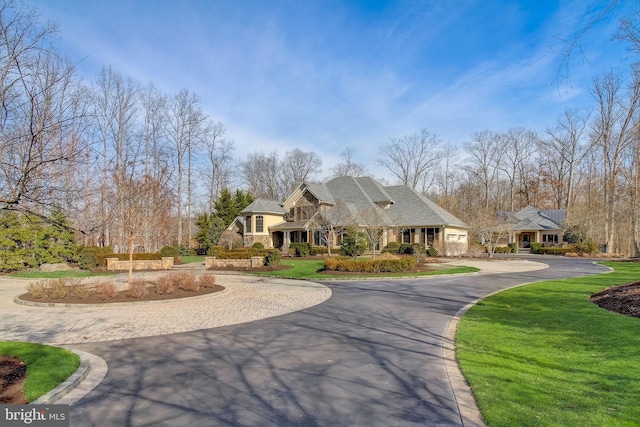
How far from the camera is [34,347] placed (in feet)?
21.4

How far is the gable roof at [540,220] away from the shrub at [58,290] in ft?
155

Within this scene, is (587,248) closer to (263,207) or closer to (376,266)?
(376,266)

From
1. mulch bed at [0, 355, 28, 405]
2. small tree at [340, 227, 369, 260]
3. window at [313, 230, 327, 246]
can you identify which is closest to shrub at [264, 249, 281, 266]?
small tree at [340, 227, 369, 260]

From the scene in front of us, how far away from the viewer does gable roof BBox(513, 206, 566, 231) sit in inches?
1849

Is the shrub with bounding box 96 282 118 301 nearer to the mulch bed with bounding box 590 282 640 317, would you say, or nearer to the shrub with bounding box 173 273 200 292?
the shrub with bounding box 173 273 200 292

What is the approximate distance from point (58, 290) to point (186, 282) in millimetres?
3850

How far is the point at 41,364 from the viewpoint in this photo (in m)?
5.61

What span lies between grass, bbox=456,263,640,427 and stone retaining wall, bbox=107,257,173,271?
20317 mm

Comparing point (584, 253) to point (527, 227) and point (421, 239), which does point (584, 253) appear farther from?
point (421, 239)

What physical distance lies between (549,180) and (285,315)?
62850 millimetres

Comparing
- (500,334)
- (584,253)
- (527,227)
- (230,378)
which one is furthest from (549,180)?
(230,378)

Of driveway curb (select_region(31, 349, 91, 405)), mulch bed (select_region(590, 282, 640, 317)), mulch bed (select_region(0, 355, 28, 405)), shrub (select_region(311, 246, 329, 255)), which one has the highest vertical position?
shrub (select_region(311, 246, 329, 255))

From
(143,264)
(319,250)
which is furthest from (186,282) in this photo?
(319,250)

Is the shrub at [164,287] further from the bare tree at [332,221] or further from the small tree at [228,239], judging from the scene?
the small tree at [228,239]
